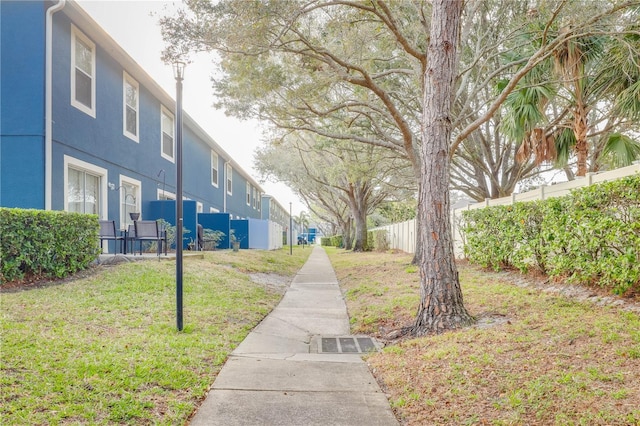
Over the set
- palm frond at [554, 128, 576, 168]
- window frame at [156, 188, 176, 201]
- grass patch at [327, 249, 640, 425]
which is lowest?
grass patch at [327, 249, 640, 425]

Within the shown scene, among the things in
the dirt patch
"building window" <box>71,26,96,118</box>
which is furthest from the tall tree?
"building window" <box>71,26,96,118</box>

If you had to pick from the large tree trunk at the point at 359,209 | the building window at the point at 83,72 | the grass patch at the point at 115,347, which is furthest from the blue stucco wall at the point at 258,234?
the grass patch at the point at 115,347

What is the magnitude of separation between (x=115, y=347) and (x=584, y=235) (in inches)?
226

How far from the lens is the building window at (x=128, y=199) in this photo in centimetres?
1198

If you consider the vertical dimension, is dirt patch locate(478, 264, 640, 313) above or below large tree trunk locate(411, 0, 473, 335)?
below

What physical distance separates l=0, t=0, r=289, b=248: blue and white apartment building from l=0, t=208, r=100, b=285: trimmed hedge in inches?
48.9

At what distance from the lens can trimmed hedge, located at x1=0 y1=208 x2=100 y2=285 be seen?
21.4 ft

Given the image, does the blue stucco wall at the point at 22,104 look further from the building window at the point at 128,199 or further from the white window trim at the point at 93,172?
the building window at the point at 128,199

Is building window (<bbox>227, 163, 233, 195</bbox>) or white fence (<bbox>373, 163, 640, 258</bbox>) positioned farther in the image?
building window (<bbox>227, 163, 233, 195</bbox>)

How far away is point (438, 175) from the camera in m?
5.68

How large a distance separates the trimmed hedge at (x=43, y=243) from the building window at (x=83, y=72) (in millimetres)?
3221

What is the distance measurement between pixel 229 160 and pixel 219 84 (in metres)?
12.5

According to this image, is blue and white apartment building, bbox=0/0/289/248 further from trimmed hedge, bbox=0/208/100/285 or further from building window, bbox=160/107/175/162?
trimmed hedge, bbox=0/208/100/285

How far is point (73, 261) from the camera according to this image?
7750mm
